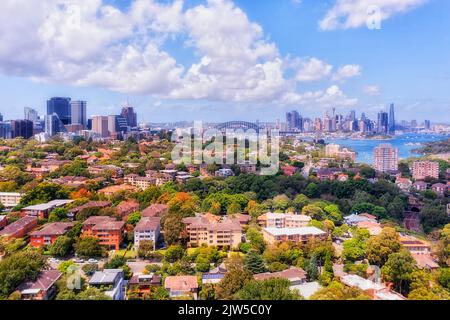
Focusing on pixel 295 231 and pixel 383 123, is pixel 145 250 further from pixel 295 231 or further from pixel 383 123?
pixel 383 123

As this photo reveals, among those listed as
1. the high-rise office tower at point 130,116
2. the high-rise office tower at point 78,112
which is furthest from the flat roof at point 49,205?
the high-rise office tower at point 130,116

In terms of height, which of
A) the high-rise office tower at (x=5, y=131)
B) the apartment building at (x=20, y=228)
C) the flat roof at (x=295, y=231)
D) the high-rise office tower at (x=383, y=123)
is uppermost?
the high-rise office tower at (x=383, y=123)

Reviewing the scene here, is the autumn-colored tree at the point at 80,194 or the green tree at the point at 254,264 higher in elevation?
the autumn-colored tree at the point at 80,194

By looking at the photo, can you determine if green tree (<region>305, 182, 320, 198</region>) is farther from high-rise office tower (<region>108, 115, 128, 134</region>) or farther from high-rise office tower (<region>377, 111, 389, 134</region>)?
high-rise office tower (<region>108, 115, 128, 134</region>)

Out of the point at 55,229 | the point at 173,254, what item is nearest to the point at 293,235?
the point at 173,254

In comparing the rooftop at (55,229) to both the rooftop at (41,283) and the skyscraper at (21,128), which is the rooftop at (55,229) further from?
the skyscraper at (21,128)

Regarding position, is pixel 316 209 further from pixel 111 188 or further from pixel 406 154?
pixel 406 154

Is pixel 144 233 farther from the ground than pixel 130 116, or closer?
closer
